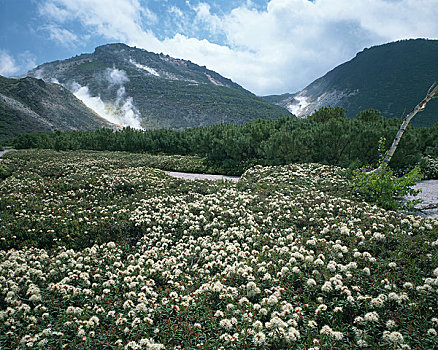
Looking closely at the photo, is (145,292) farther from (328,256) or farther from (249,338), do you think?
(328,256)

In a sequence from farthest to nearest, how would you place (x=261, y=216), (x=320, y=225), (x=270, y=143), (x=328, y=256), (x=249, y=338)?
(x=270, y=143) → (x=261, y=216) → (x=320, y=225) → (x=328, y=256) → (x=249, y=338)

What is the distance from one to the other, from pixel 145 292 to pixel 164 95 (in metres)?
150

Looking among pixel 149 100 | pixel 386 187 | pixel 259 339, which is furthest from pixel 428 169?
pixel 149 100

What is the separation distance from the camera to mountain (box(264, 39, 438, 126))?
10669 cm

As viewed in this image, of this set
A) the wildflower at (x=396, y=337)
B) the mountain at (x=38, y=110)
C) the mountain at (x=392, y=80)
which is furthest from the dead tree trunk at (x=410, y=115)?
the mountain at (x=392, y=80)

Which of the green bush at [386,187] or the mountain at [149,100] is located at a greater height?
the mountain at [149,100]

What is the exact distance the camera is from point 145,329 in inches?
127

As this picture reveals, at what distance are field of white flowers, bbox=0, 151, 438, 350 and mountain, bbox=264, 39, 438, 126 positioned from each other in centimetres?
9811

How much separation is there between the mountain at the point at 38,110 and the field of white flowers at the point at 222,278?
247ft

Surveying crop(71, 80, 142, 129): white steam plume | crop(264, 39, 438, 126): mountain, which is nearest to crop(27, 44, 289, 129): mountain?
crop(71, 80, 142, 129): white steam plume

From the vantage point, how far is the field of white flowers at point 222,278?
3037 mm

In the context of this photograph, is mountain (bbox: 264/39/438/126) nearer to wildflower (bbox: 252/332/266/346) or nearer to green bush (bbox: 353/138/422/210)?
green bush (bbox: 353/138/422/210)

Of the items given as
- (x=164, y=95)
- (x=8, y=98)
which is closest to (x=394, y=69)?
(x=164, y=95)

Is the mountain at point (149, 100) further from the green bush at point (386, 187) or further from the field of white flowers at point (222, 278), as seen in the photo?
the field of white flowers at point (222, 278)
